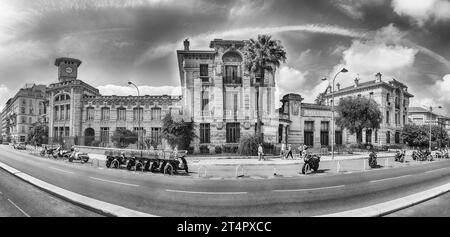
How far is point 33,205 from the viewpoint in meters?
7.65

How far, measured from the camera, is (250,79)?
32.5 meters

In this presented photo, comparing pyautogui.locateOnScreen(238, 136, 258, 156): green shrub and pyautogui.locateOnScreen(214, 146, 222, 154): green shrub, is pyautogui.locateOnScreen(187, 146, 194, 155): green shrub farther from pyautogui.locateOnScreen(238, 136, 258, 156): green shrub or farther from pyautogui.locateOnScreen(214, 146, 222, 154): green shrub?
pyautogui.locateOnScreen(238, 136, 258, 156): green shrub

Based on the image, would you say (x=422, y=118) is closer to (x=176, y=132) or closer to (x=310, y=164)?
(x=310, y=164)

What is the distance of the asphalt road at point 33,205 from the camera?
692 centimetres

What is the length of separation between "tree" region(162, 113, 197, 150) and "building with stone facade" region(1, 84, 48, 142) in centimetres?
4333

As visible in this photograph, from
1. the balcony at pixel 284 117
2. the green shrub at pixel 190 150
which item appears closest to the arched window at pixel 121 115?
the green shrub at pixel 190 150

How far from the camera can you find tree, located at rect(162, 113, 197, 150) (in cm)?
2820

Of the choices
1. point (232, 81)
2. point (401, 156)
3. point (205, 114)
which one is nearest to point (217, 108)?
point (205, 114)

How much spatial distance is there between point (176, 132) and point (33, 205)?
20984 mm

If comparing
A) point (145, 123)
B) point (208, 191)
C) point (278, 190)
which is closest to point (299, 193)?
point (278, 190)

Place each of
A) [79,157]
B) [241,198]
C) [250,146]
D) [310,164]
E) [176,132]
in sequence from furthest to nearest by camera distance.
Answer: [176,132] < [250,146] < [79,157] < [310,164] < [241,198]

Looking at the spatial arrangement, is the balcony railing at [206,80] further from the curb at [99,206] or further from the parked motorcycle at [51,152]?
the curb at [99,206]

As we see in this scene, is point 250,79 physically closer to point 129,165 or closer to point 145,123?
point 129,165

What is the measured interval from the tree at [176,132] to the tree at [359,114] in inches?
1042
